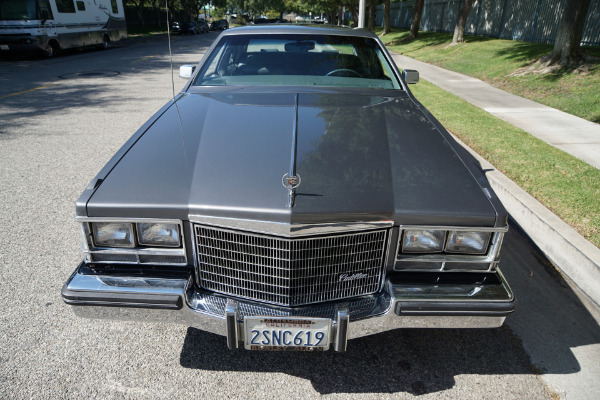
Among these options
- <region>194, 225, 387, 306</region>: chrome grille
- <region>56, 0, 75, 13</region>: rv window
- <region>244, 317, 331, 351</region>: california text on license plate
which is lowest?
<region>244, 317, 331, 351</region>: california text on license plate

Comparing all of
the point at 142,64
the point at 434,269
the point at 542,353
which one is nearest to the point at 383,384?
the point at 434,269

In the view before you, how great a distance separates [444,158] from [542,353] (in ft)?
4.29

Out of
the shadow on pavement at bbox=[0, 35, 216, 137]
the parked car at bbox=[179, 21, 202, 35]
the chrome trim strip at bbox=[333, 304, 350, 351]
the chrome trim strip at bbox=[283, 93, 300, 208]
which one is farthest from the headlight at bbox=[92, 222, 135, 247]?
the parked car at bbox=[179, 21, 202, 35]

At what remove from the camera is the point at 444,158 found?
2482 mm

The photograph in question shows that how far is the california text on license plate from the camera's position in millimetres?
1993

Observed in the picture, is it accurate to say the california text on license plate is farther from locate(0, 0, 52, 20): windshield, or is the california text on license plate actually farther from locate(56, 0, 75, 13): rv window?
locate(56, 0, 75, 13): rv window

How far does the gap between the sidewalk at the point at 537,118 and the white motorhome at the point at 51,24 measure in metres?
14.0

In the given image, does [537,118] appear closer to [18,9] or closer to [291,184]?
[291,184]

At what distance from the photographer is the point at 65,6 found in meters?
17.0

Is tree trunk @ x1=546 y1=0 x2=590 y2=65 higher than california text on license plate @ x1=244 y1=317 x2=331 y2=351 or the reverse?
higher

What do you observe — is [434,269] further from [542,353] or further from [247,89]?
[247,89]

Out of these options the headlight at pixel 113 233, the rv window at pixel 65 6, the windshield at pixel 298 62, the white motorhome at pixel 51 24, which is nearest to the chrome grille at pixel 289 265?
the headlight at pixel 113 233

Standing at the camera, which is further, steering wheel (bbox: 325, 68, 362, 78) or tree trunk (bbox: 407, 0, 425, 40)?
tree trunk (bbox: 407, 0, 425, 40)

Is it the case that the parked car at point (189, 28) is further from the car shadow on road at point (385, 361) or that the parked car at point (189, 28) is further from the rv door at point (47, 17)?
the car shadow on road at point (385, 361)
